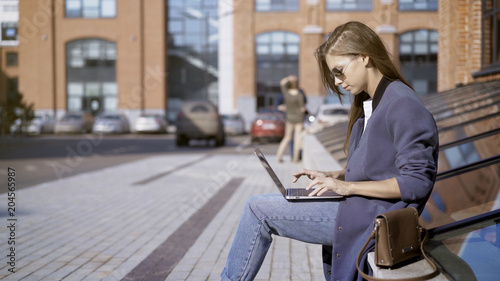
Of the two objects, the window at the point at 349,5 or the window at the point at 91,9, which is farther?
the window at the point at 91,9

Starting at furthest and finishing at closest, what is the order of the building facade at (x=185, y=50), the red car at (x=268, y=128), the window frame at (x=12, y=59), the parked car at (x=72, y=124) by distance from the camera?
the window frame at (x=12, y=59) < the building facade at (x=185, y=50) < the parked car at (x=72, y=124) < the red car at (x=268, y=128)

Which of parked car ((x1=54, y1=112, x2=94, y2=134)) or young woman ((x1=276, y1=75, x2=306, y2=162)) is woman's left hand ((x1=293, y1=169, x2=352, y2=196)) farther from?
parked car ((x1=54, y1=112, x2=94, y2=134))

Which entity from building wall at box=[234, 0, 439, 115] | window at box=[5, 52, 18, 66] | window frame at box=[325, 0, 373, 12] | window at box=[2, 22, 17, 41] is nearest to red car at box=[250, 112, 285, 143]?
window at box=[2, 22, 17, 41]

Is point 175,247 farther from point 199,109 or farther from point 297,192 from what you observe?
point 199,109

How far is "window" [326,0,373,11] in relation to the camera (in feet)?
136

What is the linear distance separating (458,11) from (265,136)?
16217 millimetres

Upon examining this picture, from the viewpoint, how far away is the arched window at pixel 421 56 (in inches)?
1645

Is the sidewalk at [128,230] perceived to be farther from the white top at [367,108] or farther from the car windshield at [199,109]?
the car windshield at [199,109]

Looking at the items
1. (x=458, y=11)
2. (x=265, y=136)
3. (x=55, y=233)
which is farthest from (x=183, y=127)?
(x=55, y=233)

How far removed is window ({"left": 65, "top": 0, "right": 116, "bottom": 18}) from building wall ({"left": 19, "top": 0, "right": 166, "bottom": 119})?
387mm

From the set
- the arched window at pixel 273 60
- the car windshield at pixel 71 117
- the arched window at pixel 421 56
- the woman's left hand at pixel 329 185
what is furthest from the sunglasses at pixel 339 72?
the arched window at pixel 273 60

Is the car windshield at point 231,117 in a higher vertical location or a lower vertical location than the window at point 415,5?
lower

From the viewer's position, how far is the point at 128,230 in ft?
20.9

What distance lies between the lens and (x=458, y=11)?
1042 centimetres
